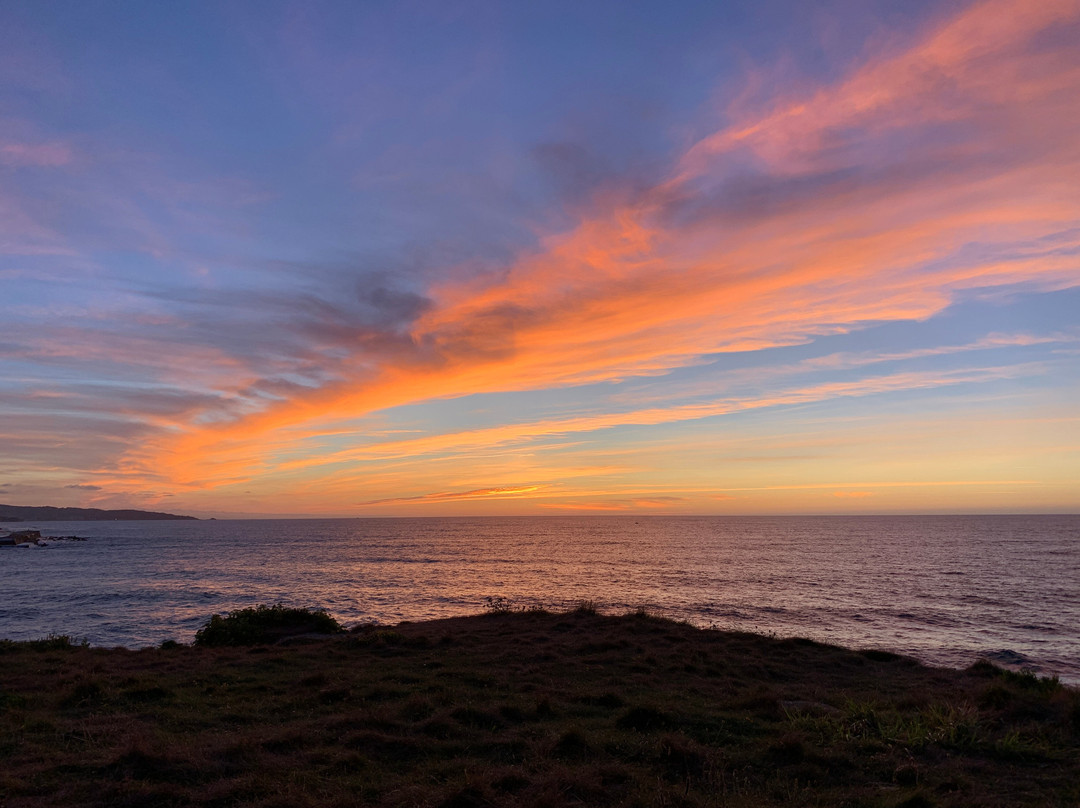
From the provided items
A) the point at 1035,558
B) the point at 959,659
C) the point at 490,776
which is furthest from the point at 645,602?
the point at 1035,558

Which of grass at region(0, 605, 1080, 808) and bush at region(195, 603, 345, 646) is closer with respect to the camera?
grass at region(0, 605, 1080, 808)

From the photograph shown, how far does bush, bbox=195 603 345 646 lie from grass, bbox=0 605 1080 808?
4.29m

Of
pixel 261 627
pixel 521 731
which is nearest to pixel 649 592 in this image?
pixel 261 627

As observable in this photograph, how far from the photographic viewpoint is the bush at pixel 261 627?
1200 inches

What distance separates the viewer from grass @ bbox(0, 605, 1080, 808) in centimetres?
1138

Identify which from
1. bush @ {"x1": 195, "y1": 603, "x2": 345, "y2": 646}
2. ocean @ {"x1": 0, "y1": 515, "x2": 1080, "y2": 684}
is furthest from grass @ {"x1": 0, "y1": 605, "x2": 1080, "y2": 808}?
ocean @ {"x1": 0, "y1": 515, "x2": 1080, "y2": 684}

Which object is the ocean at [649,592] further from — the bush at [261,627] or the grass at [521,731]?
the grass at [521,731]

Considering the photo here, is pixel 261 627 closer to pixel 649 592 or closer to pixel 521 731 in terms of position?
pixel 521 731

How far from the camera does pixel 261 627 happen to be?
32062 mm

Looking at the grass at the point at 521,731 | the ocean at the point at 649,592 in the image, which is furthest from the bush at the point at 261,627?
the ocean at the point at 649,592

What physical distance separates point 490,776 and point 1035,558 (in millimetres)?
113422

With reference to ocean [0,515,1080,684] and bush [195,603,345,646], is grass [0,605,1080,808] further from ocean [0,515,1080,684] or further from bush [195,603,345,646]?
ocean [0,515,1080,684]

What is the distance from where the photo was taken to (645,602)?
53.3 m

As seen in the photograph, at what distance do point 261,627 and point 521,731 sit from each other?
2215 centimetres
